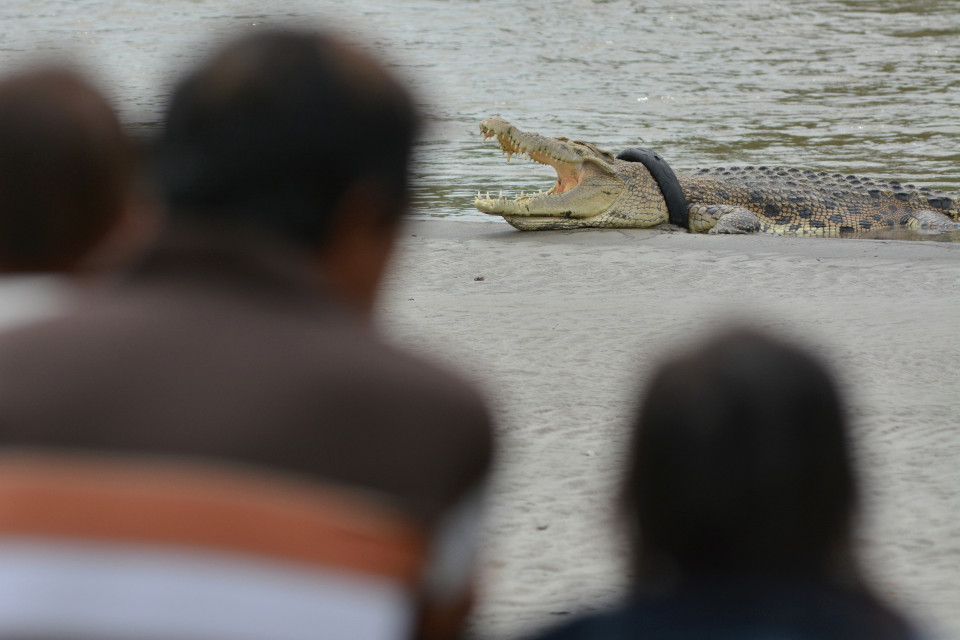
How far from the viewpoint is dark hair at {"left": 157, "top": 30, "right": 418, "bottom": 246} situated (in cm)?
142

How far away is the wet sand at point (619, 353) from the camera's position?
310 centimetres

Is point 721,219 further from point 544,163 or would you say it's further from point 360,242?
point 360,242

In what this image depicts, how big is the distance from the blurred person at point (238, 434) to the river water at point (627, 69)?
21.0ft

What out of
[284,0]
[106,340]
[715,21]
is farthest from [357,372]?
[284,0]

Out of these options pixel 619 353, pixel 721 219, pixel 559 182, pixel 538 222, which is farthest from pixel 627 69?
pixel 619 353

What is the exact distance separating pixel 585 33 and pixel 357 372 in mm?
26542

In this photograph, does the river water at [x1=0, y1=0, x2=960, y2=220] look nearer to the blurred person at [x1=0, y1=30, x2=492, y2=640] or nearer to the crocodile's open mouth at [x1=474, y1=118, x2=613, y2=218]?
the crocodile's open mouth at [x1=474, y1=118, x2=613, y2=218]

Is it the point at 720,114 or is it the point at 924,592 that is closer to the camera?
the point at 924,592

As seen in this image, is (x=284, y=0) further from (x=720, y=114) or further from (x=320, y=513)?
(x=320, y=513)

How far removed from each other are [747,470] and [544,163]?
9093mm

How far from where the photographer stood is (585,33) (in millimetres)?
26844

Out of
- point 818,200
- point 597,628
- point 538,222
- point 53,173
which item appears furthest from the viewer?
point 818,200

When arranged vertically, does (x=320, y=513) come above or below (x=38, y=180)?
below

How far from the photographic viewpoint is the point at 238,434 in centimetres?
123
